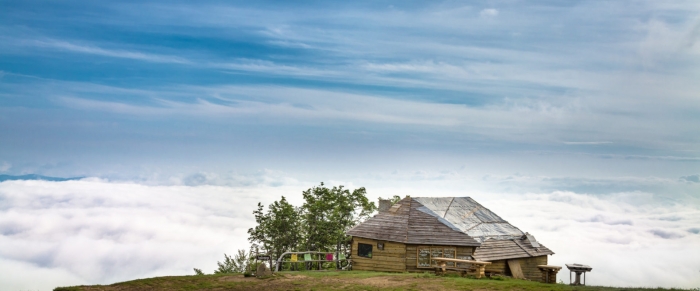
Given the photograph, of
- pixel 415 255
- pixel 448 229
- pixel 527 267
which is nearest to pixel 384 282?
pixel 415 255

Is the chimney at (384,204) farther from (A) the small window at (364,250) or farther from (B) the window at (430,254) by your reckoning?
(B) the window at (430,254)

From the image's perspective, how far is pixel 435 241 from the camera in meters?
41.1

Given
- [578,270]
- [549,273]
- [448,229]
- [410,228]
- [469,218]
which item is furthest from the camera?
[469,218]

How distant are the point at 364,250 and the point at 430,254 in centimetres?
492

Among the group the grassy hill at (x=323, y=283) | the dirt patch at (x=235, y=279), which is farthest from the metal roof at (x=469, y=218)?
the dirt patch at (x=235, y=279)

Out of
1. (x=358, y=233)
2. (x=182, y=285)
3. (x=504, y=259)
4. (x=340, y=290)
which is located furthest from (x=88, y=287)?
(x=504, y=259)

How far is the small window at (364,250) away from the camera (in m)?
42.8

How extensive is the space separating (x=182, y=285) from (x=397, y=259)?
49.3 ft

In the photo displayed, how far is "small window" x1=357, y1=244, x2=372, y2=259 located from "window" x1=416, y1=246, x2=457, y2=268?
145 inches

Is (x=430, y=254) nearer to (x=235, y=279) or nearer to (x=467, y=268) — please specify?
(x=467, y=268)

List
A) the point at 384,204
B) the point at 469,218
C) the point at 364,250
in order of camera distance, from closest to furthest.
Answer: the point at 364,250
the point at 469,218
the point at 384,204

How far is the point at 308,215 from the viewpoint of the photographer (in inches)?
1965

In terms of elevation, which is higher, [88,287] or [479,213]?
[479,213]

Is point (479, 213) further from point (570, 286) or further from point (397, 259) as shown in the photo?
point (570, 286)
